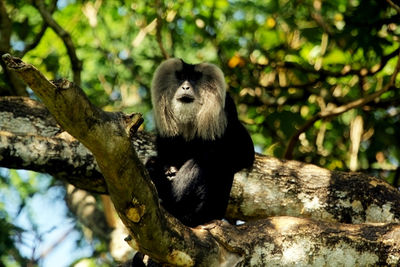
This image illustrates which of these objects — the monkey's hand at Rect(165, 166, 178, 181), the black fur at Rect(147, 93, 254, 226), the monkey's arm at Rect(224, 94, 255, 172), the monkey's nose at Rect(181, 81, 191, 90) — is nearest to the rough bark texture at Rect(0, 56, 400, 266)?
the monkey's arm at Rect(224, 94, 255, 172)

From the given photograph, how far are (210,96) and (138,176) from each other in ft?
7.80

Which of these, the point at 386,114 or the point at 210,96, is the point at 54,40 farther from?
the point at 386,114

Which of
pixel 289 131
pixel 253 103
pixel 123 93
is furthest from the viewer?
pixel 123 93

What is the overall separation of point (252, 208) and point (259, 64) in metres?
2.83

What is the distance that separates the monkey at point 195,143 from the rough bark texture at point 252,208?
1.90 ft

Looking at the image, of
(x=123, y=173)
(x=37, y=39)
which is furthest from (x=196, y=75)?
(x=123, y=173)

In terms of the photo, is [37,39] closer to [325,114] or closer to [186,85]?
[186,85]

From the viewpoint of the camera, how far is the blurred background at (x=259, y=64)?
24.7ft

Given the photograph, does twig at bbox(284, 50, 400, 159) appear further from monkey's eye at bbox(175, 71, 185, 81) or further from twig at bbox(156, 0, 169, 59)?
twig at bbox(156, 0, 169, 59)

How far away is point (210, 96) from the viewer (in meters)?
5.76

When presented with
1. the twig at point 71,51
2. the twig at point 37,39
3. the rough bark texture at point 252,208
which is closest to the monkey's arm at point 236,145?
the rough bark texture at point 252,208

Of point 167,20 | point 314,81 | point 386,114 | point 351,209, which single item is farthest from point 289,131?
point 167,20

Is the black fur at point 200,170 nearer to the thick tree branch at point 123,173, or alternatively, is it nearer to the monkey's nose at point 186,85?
the monkey's nose at point 186,85

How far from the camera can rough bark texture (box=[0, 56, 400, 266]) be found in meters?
3.21
